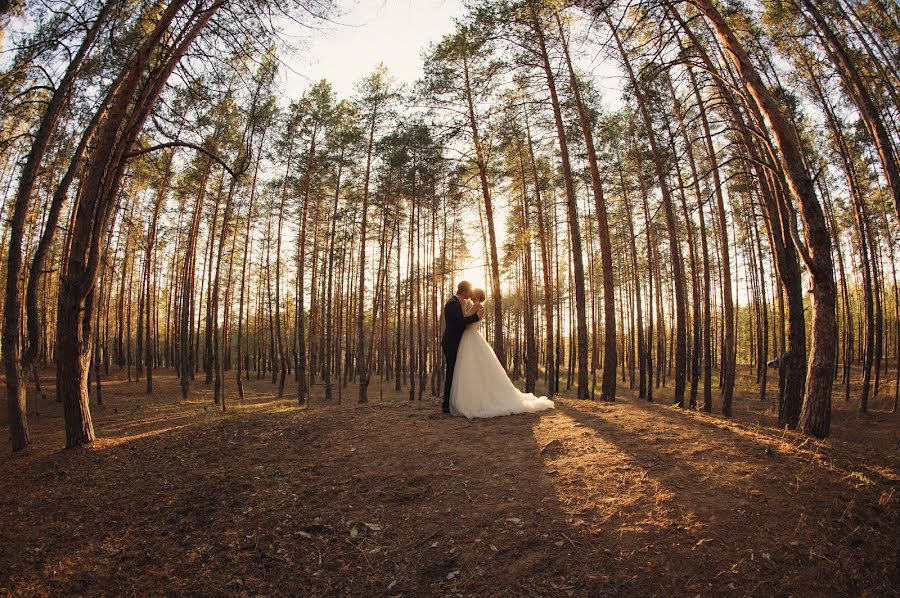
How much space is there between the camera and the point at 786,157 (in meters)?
5.43

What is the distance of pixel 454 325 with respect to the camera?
797 centimetres

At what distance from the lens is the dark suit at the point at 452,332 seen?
7.89m

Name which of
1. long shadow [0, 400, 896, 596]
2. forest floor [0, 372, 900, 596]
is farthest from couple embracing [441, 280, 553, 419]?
long shadow [0, 400, 896, 596]

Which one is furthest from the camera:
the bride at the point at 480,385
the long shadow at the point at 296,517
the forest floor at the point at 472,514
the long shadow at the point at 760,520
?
the bride at the point at 480,385

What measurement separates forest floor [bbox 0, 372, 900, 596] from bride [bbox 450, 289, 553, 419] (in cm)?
99

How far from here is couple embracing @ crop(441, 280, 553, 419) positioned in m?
7.62

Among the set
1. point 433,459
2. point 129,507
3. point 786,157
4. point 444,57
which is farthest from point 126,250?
point 786,157

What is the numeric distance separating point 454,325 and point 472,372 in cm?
103

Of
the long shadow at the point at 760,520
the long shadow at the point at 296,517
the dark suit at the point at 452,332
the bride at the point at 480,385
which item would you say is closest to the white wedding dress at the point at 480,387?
the bride at the point at 480,385

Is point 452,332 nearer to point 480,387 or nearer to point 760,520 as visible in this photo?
point 480,387

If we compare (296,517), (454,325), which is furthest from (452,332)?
(296,517)

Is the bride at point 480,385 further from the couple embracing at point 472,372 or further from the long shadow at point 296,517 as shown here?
the long shadow at point 296,517

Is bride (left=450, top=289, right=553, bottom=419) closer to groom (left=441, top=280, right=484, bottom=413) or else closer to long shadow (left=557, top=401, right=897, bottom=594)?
groom (left=441, top=280, right=484, bottom=413)

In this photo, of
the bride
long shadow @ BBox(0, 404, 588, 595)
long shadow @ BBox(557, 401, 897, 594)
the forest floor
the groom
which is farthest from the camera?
the groom
